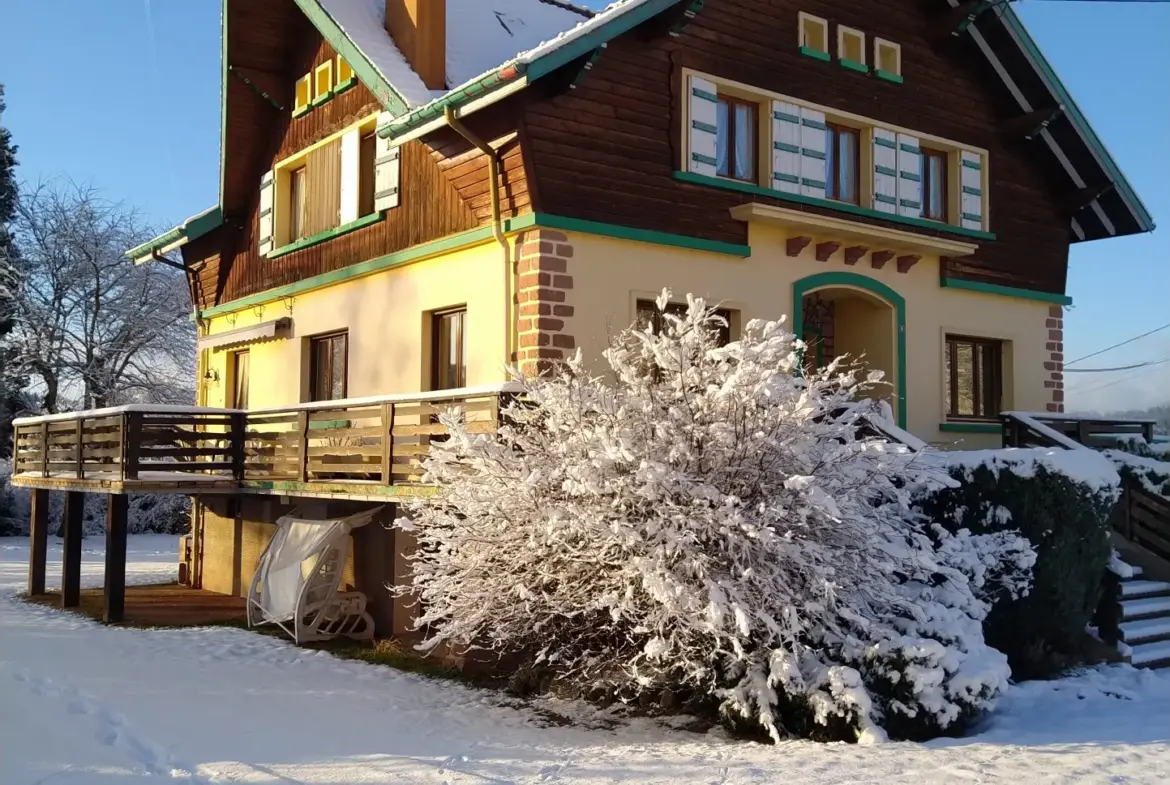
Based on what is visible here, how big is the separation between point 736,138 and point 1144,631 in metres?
7.27

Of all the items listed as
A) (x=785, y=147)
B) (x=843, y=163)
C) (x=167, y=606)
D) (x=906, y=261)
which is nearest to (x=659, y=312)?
(x=785, y=147)

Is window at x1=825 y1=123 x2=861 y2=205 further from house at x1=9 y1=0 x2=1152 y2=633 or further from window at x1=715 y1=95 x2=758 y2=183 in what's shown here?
window at x1=715 y1=95 x2=758 y2=183

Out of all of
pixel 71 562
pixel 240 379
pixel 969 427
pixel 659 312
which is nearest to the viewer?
pixel 659 312

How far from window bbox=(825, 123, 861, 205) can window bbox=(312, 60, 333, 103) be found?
7.03m

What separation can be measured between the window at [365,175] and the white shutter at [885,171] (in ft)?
22.3

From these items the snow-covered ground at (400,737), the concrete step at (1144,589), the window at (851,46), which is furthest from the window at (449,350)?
the concrete step at (1144,589)

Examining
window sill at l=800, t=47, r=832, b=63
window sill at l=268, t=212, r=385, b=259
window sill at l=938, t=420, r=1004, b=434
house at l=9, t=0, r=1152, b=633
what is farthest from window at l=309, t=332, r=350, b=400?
window sill at l=938, t=420, r=1004, b=434

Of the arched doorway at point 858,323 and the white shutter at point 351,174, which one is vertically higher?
the white shutter at point 351,174

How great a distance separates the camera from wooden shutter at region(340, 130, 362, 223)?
49.3 feet

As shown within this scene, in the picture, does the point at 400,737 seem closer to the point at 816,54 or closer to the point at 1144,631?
the point at 1144,631

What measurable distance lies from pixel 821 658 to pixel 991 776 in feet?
6.03

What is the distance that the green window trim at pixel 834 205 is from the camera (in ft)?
42.2

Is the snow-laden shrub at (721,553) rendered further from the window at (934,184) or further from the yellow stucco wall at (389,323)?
the window at (934,184)

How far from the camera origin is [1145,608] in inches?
485
